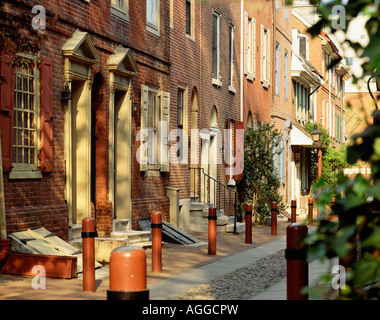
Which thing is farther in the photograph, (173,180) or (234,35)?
(234,35)

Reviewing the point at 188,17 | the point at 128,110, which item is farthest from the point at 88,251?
the point at 188,17

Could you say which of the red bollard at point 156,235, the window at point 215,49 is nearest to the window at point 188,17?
the window at point 215,49

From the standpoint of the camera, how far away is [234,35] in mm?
25375

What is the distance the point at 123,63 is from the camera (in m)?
15.6

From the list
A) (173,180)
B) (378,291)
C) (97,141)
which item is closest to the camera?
(378,291)

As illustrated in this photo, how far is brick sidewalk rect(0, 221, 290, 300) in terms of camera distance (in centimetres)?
856

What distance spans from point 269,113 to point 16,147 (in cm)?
2044

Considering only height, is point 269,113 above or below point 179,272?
above

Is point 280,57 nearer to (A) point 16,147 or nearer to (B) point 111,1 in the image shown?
(B) point 111,1

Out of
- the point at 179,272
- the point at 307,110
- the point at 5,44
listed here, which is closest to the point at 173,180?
the point at 179,272

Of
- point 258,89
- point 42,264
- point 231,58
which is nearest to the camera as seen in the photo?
point 42,264

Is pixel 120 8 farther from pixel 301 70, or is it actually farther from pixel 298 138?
pixel 301 70

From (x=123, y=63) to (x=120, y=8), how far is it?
1201 millimetres

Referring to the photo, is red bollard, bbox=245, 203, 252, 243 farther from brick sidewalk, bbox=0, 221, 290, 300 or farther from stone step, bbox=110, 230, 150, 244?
stone step, bbox=110, 230, 150, 244
